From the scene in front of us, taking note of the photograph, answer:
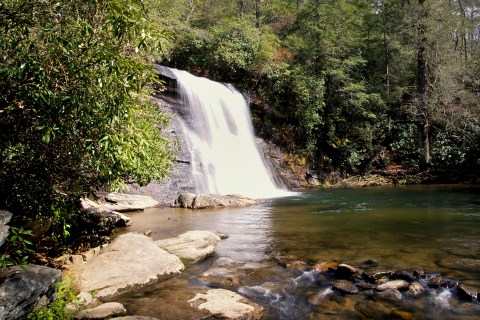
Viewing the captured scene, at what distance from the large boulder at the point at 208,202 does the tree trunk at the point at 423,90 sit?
14.5 metres

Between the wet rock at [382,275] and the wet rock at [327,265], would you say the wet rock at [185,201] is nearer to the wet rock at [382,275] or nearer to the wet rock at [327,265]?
the wet rock at [327,265]

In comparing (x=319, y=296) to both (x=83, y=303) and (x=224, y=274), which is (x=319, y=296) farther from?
(x=83, y=303)

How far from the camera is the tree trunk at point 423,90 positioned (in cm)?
2281

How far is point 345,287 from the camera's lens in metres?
5.12

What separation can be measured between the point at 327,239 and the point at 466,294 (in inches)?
136

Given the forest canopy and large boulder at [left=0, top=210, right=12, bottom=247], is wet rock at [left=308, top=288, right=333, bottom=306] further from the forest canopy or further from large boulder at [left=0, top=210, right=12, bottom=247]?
the forest canopy

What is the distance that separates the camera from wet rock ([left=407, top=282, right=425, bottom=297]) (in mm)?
4898

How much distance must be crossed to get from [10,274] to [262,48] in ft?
73.0

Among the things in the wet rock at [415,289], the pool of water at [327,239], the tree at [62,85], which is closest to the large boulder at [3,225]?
the tree at [62,85]

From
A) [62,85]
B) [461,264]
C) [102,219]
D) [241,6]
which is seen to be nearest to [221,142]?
[102,219]

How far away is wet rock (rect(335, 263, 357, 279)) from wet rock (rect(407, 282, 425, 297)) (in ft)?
2.78

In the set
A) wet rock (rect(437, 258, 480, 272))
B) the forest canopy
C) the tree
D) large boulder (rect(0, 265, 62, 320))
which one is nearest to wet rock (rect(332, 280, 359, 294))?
wet rock (rect(437, 258, 480, 272))

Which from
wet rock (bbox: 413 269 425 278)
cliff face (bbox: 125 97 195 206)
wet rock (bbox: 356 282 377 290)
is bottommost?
wet rock (bbox: 356 282 377 290)

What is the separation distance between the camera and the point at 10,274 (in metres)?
3.75
